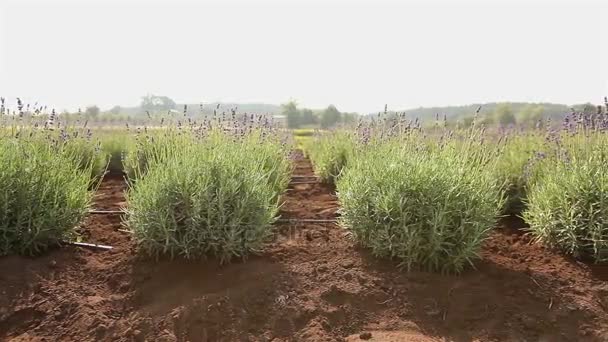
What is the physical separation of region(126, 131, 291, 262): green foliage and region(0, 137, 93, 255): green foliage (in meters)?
0.57

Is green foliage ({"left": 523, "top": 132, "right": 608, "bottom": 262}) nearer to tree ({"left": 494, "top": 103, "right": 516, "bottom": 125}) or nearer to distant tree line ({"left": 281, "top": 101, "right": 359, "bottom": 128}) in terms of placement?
tree ({"left": 494, "top": 103, "right": 516, "bottom": 125})

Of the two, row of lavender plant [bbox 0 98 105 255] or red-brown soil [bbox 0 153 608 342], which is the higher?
row of lavender plant [bbox 0 98 105 255]

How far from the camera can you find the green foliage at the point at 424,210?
3697 mm

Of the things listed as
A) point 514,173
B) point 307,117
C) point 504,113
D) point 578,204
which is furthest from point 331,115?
point 578,204

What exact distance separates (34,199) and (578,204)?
4.17 meters

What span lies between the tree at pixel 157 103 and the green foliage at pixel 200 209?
1037 millimetres

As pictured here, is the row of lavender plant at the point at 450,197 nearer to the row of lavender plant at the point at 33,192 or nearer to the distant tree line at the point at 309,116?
the row of lavender plant at the point at 33,192

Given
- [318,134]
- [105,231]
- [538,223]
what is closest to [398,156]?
[538,223]

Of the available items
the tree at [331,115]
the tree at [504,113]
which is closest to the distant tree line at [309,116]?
the tree at [331,115]

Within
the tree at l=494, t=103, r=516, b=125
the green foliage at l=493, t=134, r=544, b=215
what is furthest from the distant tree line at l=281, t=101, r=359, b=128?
the green foliage at l=493, t=134, r=544, b=215

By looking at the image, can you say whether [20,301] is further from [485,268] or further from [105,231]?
[485,268]

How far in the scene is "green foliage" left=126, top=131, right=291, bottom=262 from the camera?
362cm

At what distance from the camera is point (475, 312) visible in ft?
11.0

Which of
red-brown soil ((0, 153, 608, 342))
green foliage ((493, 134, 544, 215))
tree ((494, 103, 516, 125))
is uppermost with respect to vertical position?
tree ((494, 103, 516, 125))
